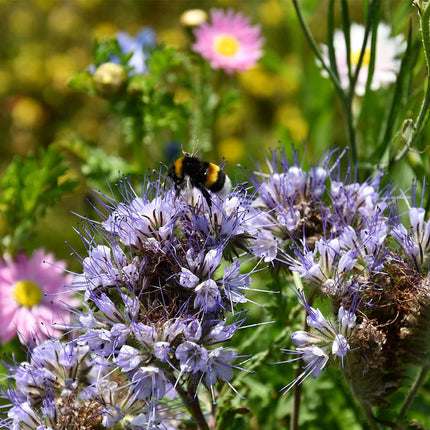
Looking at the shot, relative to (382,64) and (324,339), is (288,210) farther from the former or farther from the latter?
(382,64)

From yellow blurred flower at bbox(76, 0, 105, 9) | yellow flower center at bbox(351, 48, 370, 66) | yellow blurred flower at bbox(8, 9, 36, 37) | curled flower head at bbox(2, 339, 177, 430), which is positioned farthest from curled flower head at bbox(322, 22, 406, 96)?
yellow blurred flower at bbox(8, 9, 36, 37)

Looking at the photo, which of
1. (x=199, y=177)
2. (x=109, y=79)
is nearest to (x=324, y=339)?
(x=199, y=177)

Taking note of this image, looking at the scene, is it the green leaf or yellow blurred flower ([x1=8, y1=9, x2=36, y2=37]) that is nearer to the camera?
the green leaf

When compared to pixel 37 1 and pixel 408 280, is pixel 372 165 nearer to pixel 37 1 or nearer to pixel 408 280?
pixel 408 280

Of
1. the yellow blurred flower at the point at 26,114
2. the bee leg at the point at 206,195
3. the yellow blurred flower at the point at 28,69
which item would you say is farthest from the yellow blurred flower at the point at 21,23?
the bee leg at the point at 206,195

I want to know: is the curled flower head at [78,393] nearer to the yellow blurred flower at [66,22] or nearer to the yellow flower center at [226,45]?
the yellow flower center at [226,45]

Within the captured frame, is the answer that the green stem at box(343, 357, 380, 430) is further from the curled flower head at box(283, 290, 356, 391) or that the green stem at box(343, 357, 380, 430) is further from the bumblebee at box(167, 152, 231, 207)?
the bumblebee at box(167, 152, 231, 207)

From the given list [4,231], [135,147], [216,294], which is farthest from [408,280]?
[4,231]
